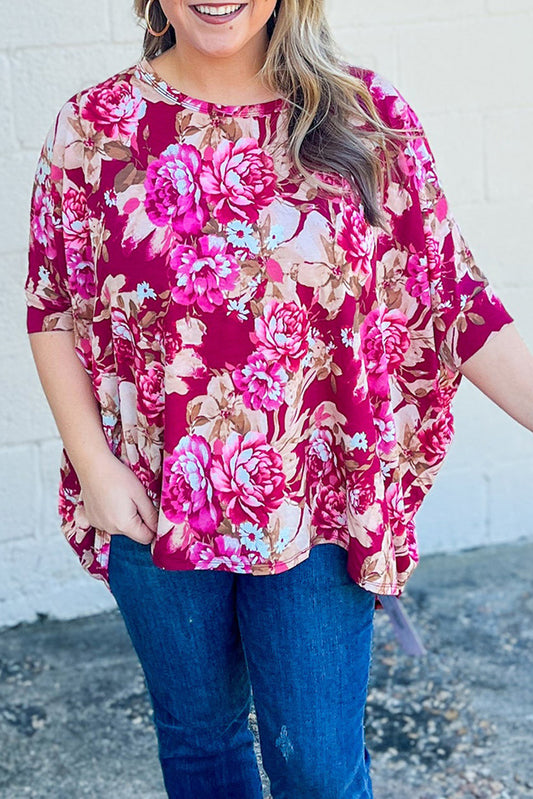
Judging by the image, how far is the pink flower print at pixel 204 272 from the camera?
1349 mm

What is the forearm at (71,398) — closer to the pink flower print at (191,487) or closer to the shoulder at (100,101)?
the pink flower print at (191,487)

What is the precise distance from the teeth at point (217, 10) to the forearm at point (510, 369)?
1.85ft

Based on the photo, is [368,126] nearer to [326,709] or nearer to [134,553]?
[134,553]

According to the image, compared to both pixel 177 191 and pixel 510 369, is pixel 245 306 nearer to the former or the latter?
pixel 177 191

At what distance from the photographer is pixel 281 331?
135 cm

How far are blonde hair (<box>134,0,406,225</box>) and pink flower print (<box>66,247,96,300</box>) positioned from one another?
0.33 metres

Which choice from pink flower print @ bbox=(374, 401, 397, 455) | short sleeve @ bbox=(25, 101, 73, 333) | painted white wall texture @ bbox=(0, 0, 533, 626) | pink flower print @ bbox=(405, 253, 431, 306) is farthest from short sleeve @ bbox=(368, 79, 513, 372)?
painted white wall texture @ bbox=(0, 0, 533, 626)

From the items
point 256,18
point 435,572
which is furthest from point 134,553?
point 435,572

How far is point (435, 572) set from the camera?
2.99 metres

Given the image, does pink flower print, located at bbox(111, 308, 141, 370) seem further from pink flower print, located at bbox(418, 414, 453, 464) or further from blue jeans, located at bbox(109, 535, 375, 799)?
pink flower print, located at bbox(418, 414, 453, 464)

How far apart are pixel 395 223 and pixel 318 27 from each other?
311 mm

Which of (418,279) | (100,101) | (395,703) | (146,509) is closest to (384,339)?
(418,279)

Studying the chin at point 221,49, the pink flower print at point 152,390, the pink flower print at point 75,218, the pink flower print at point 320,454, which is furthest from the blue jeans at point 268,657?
the chin at point 221,49

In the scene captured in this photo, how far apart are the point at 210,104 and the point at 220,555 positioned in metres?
0.62
